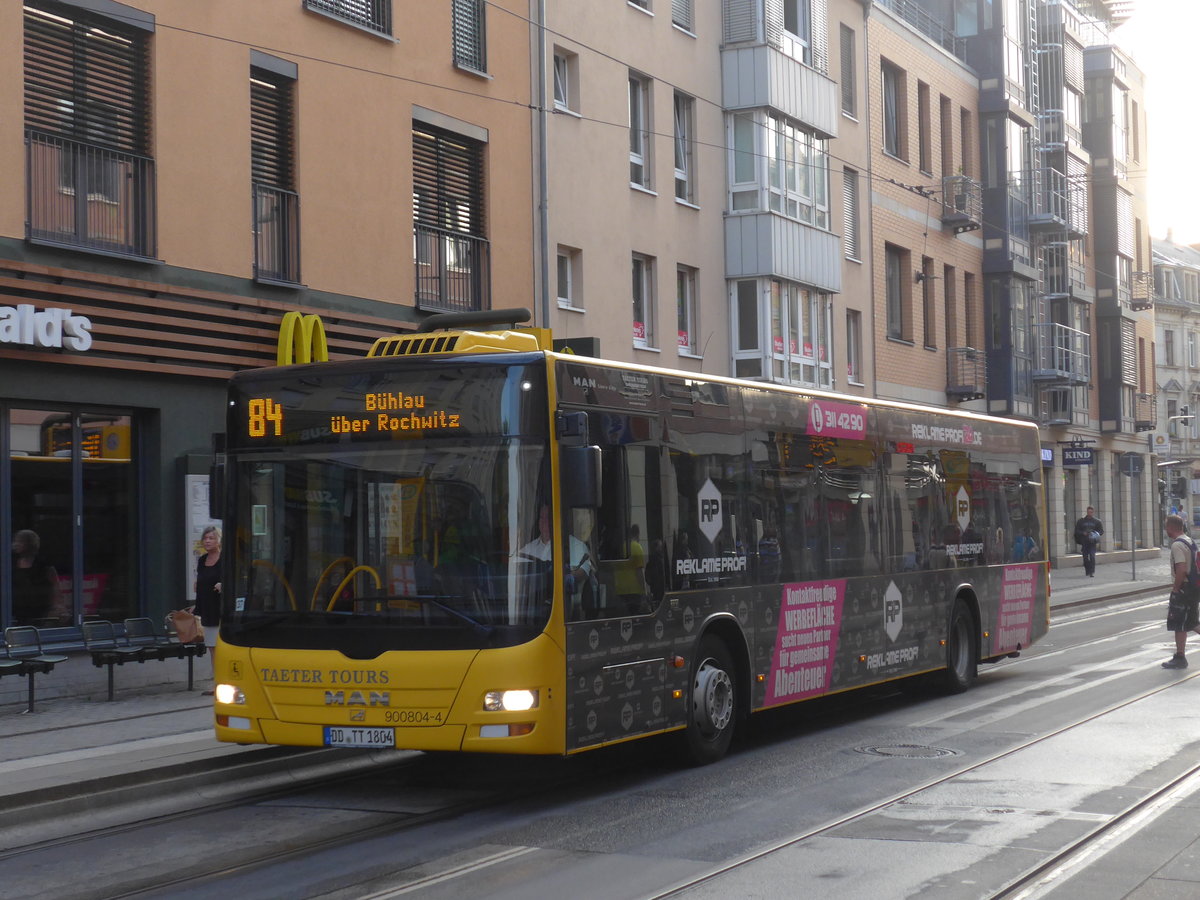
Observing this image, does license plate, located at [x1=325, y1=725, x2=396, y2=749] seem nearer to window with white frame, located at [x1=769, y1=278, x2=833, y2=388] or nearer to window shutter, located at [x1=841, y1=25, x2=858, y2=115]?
window with white frame, located at [x1=769, y1=278, x2=833, y2=388]

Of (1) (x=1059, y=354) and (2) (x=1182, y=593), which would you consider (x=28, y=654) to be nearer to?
(2) (x=1182, y=593)

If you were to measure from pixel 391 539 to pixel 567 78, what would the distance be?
1724 cm

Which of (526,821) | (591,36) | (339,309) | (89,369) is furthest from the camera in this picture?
(591,36)

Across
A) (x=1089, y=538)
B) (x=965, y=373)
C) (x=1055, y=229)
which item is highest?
(x=1055, y=229)

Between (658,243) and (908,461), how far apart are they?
1322 centimetres

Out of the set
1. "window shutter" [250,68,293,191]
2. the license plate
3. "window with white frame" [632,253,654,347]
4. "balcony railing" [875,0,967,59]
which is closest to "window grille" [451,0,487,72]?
"window shutter" [250,68,293,191]

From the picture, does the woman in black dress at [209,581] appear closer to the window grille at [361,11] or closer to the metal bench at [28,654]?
the metal bench at [28,654]

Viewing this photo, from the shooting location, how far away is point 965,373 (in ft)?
134

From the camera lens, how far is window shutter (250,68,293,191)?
19.0 m

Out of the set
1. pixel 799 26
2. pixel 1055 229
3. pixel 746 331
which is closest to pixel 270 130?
pixel 746 331

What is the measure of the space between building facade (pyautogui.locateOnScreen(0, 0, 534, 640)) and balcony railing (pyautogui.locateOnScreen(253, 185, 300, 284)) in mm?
31

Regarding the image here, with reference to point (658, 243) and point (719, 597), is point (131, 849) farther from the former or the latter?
point (658, 243)

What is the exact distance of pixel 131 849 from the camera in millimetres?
8516

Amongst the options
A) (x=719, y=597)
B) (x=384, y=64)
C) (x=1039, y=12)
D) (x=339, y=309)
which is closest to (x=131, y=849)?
(x=719, y=597)
